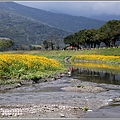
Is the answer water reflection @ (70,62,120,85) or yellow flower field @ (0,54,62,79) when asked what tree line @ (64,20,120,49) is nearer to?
water reflection @ (70,62,120,85)

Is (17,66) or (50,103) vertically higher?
(17,66)

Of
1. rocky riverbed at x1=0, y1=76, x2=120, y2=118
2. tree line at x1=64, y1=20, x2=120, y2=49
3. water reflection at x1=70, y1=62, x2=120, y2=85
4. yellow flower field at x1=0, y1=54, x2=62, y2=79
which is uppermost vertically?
tree line at x1=64, y1=20, x2=120, y2=49

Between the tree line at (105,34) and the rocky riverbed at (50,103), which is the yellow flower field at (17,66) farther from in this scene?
the tree line at (105,34)

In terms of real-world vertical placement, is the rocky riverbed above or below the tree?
below

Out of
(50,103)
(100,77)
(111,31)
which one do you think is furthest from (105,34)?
(50,103)

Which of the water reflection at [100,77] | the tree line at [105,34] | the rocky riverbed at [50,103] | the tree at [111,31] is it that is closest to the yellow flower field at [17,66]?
the rocky riverbed at [50,103]

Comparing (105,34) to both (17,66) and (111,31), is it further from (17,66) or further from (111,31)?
(17,66)

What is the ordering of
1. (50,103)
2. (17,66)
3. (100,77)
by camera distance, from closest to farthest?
(50,103) → (17,66) → (100,77)

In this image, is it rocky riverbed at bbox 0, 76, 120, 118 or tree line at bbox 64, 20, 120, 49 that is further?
tree line at bbox 64, 20, 120, 49

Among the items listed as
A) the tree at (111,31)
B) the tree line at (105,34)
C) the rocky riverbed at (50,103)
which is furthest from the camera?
the tree line at (105,34)

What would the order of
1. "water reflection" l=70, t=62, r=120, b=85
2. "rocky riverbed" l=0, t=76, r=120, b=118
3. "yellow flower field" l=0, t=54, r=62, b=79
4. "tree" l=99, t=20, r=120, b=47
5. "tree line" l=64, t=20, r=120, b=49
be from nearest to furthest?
"rocky riverbed" l=0, t=76, r=120, b=118 → "yellow flower field" l=0, t=54, r=62, b=79 → "water reflection" l=70, t=62, r=120, b=85 → "tree" l=99, t=20, r=120, b=47 → "tree line" l=64, t=20, r=120, b=49

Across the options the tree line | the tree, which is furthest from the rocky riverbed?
A: the tree line

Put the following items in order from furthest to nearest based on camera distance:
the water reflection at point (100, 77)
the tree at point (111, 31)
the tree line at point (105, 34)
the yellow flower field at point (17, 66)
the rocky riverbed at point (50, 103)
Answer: the tree line at point (105, 34), the tree at point (111, 31), the water reflection at point (100, 77), the yellow flower field at point (17, 66), the rocky riverbed at point (50, 103)

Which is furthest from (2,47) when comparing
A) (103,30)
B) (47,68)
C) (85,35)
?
(47,68)
